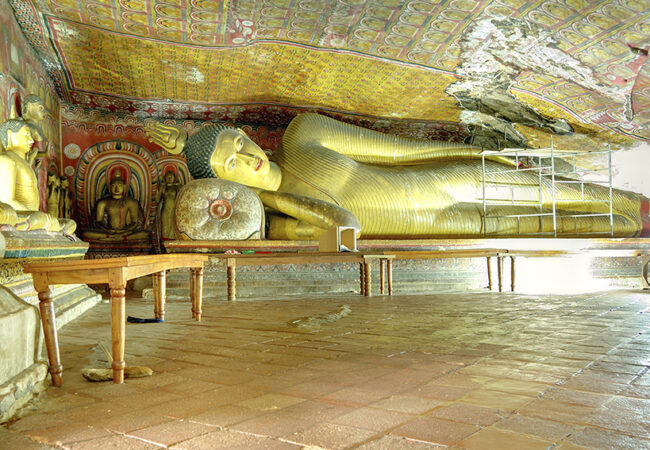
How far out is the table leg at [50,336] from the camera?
170 centimetres

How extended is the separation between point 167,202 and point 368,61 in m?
3.48

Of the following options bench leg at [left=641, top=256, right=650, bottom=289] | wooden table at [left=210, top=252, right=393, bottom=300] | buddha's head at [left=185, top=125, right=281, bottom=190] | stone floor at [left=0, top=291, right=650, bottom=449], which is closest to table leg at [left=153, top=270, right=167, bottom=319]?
stone floor at [left=0, top=291, right=650, bottom=449]

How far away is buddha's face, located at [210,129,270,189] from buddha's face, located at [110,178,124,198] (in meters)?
2.53

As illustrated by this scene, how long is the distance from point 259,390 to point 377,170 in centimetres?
515

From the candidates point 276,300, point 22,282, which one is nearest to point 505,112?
point 276,300

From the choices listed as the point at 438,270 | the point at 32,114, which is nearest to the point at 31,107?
the point at 32,114

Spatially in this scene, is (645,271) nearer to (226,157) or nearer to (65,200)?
(226,157)

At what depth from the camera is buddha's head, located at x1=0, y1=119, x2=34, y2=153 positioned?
3.61m

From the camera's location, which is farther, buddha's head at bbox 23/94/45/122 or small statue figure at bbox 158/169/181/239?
small statue figure at bbox 158/169/181/239

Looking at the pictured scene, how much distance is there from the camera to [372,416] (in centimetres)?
130

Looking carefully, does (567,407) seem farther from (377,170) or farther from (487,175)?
(487,175)

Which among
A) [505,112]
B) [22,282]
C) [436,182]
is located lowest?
[22,282]

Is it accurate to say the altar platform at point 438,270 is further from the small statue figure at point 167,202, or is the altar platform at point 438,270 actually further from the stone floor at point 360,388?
the small statue figure at point 167,202

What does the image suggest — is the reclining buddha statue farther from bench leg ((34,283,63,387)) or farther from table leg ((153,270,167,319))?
bench leg ((34,283,63,387))
